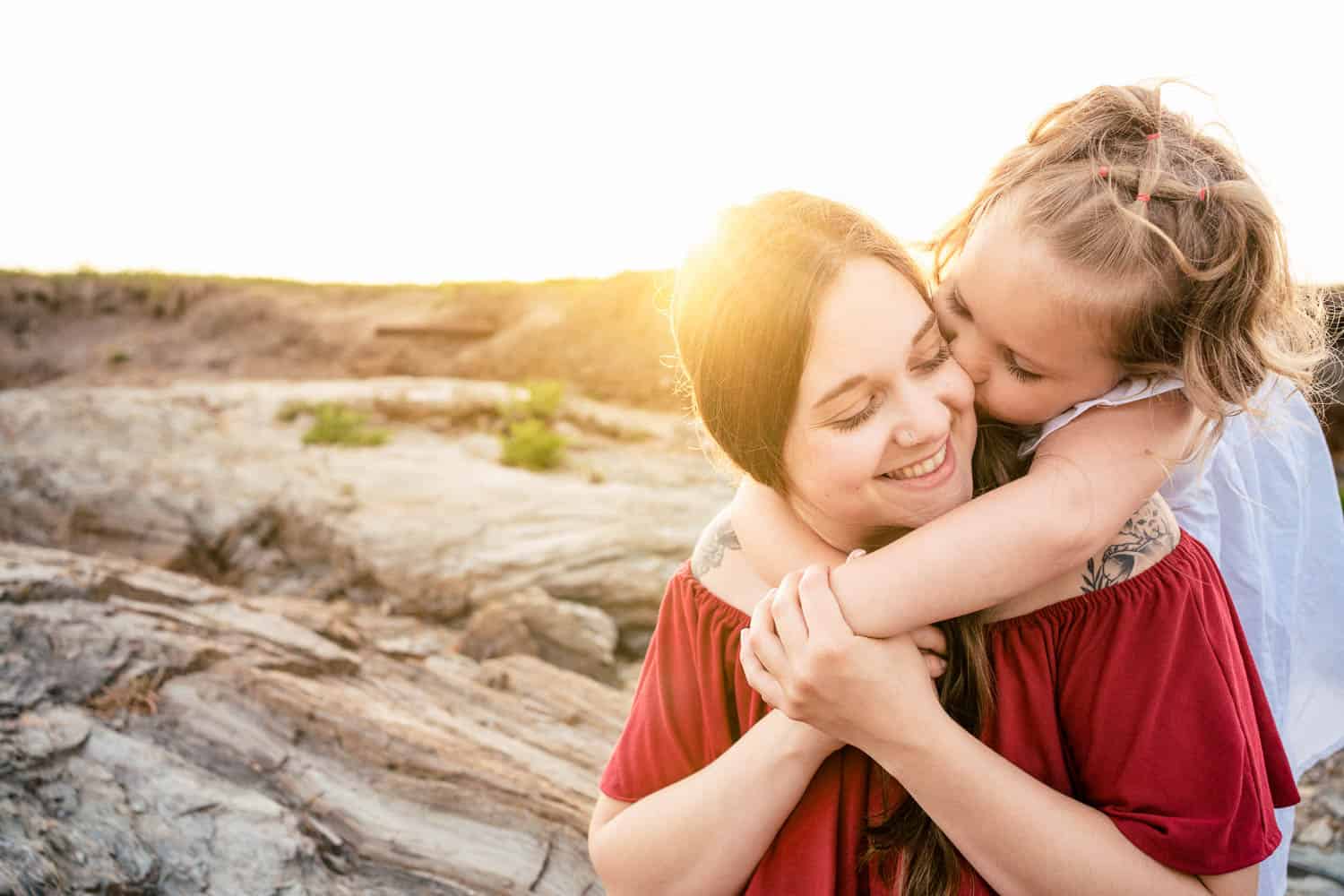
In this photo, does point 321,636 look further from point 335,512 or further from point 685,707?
point 335,512

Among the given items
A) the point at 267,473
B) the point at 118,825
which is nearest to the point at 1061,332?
the point at 118,825

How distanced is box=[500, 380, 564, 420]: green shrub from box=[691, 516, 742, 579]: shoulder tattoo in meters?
10.5

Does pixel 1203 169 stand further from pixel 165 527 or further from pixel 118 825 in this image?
pixel 165 527

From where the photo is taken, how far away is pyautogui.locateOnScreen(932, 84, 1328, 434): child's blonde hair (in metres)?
1.65

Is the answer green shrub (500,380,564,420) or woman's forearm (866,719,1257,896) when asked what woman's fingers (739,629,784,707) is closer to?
woman's forearm (866,719,1257,896)

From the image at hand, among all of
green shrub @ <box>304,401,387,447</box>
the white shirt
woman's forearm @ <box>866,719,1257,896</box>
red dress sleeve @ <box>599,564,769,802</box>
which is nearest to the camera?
woman's forearm @ <box>866,719,1257,896</box>

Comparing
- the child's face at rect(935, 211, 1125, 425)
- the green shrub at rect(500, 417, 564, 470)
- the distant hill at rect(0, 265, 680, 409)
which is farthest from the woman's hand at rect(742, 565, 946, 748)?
the distant hill at rect(0, 265, 680, 409)

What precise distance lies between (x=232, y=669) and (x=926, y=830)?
289 cm

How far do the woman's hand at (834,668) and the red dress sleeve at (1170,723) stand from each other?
26 centimetres

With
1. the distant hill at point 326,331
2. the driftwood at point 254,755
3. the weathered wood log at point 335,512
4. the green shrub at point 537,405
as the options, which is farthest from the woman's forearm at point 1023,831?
the distant hill at point 326,331

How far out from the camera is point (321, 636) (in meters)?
4.21

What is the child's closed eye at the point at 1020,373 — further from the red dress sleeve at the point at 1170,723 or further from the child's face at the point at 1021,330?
the red dress sleeve at the point at 1170,723

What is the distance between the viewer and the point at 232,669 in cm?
349

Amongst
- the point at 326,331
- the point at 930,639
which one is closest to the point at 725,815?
the point at 930,639
